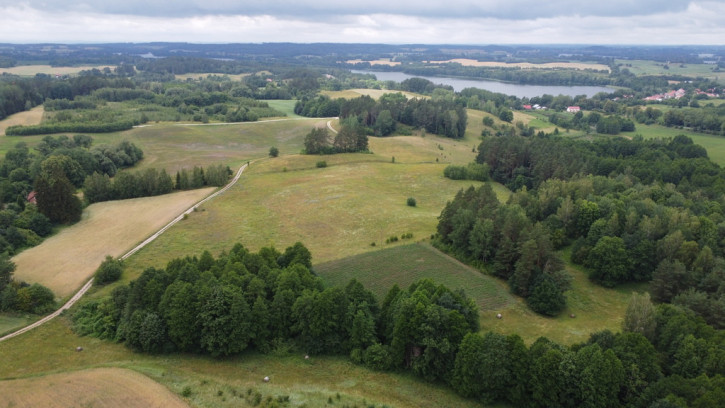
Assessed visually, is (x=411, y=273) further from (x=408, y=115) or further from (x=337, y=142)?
(x=408, y=115)

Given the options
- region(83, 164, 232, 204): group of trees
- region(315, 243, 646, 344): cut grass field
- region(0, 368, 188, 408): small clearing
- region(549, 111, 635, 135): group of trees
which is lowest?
region(315, 243, 646, 344): cut grass field

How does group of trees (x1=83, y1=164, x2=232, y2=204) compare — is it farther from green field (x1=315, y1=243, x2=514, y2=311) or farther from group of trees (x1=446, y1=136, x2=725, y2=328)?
group of trees (x1=446, y1=136, x2=725, y2=328)

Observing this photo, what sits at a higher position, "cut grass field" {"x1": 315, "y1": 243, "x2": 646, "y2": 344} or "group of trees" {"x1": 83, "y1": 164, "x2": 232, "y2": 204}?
"group of trees" {"x1": 83, "y1": 164, "x2": 232, "y2": 204}

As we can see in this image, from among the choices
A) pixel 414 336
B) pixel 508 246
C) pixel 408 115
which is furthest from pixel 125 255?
pixel 408 115

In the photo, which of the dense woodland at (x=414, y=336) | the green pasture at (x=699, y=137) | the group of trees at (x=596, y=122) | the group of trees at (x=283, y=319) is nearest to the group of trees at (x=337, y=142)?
A: the dense woodland at (x=414, y=336)

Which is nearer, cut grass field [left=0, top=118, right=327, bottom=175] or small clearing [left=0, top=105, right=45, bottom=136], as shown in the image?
cut grass field [left=0, top=118, right=327, bottom=175]

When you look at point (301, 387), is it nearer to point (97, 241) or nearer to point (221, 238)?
point (221, 238)

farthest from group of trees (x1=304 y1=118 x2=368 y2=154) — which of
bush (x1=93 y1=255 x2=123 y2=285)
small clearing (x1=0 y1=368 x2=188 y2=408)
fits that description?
small clearing (x1=0 y1=368 x2=188 y2=408)
